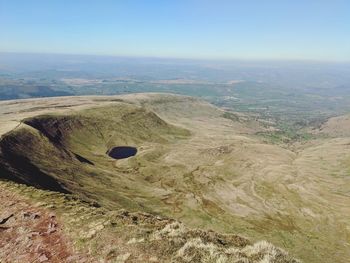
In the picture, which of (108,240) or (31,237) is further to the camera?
(31,237)

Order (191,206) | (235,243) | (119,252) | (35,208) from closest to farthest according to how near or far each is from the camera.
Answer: (119,252), (235,243), (35,208), (191,206)

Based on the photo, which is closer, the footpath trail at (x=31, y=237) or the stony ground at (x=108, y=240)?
the stony ground at (x=108, y=240)

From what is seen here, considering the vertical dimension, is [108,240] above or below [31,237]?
above

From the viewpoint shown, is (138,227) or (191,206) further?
(191,206)

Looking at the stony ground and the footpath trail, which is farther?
the footpath trail

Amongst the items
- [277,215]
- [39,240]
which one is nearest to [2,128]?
[277,215]

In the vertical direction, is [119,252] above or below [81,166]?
above

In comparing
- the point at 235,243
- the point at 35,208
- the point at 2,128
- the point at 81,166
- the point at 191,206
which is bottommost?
the point at 191,206

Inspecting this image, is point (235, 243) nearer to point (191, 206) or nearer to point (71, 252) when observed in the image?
point (71, 252)

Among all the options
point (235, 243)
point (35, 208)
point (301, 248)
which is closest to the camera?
point (235, 243)

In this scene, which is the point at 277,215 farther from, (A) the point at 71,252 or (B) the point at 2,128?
(A) the point at 71,252
